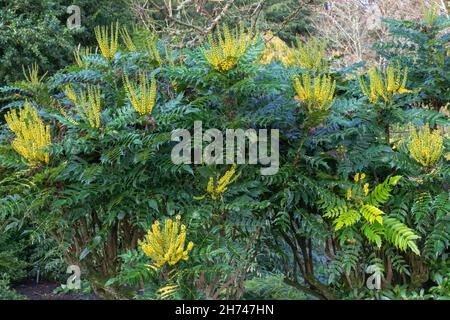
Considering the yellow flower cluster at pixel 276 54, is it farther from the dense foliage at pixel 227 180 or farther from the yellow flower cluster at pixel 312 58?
the dense foliage at pixel 227 180

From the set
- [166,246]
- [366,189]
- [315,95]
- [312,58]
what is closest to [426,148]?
[366,189]

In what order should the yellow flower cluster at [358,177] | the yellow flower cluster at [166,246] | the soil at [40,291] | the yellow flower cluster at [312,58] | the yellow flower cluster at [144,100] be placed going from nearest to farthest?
the yellow flower cluster at [166,246] < the yellow flower cluster at [144,100] < the yellow flower cluster at [358,177] < the yellow flower cluster at [312,58] < the soil at [40,291]

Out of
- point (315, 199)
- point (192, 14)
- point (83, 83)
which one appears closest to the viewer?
point (315, 199)

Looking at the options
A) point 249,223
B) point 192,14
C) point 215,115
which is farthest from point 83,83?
point 192,14

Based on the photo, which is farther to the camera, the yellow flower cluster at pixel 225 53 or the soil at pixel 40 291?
the soil at pixel 40 291

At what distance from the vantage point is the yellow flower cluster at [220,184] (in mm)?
2648

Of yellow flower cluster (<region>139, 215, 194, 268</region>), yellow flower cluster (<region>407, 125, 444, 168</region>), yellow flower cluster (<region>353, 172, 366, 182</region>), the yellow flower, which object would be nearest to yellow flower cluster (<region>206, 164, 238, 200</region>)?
the yellow flower

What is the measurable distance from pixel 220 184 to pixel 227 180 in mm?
62

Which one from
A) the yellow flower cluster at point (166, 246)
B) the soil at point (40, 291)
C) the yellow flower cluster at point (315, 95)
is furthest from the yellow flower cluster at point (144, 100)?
the soil at point (40, 291)

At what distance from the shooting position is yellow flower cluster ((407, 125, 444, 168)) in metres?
2.70

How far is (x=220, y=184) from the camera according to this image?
106 inches

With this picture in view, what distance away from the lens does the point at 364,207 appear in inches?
105
